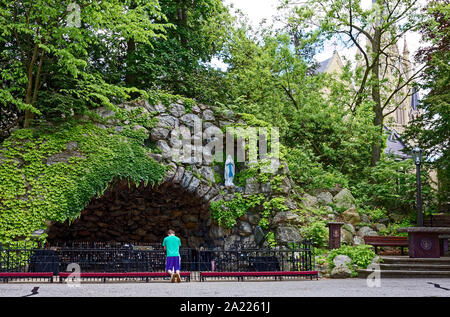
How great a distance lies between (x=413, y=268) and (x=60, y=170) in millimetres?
11157

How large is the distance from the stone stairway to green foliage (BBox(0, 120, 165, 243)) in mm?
7801

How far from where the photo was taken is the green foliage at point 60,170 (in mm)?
14266

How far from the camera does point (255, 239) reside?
16.4m

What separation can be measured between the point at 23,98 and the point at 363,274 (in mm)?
12498

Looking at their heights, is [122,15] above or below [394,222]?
above

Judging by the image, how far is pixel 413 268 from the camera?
42.3 feet

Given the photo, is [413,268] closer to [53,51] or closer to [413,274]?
[413,274]

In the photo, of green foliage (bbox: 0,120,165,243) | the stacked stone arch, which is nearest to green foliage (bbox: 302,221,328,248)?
the stacked stone arch

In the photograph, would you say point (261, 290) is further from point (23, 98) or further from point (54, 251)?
point (23, 98)

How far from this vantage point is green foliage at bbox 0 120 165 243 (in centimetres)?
1427

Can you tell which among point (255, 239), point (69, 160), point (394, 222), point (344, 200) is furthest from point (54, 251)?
point (394, 222)

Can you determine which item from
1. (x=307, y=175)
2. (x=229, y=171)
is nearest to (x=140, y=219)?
(x=229, y=171)

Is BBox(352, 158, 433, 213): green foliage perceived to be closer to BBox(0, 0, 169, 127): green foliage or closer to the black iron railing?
the black iron railing

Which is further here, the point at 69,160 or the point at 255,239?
the point at 255,239
